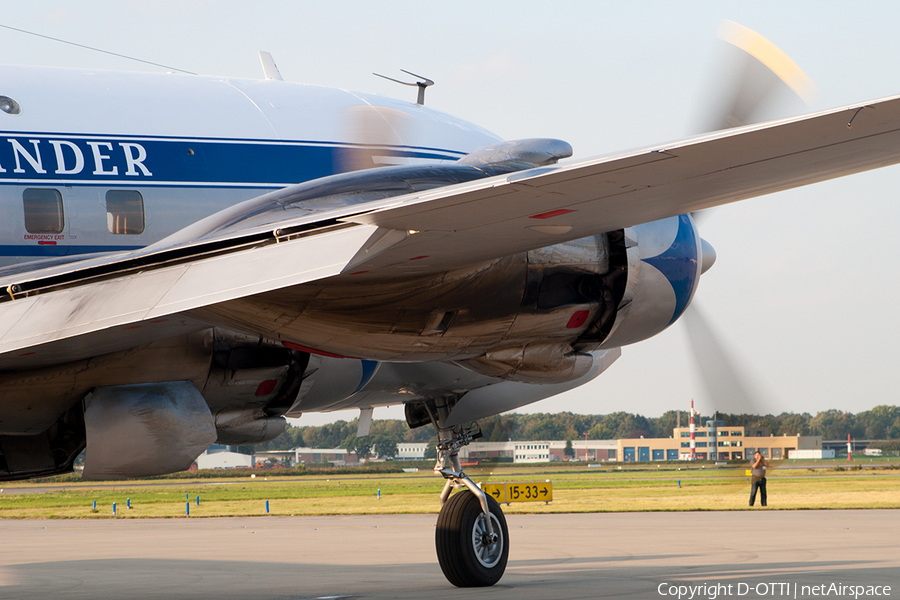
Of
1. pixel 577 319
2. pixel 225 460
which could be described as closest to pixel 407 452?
pixel 225 460

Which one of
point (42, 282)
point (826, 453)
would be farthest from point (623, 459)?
point (42, 282)

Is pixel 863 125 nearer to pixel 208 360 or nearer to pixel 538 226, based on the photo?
pixel 538 226

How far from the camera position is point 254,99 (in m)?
8.71

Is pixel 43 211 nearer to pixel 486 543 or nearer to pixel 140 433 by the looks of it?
pixel 140 433

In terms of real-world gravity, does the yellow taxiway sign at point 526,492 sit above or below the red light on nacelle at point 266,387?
below

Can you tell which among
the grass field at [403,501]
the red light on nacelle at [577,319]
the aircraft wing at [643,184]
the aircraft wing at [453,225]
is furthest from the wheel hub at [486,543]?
the grass field at [403,501]

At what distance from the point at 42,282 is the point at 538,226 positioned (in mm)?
3183

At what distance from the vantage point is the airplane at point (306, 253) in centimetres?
457

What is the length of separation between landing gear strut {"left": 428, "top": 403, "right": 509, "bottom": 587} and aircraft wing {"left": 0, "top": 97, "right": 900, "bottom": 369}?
497 centimetres

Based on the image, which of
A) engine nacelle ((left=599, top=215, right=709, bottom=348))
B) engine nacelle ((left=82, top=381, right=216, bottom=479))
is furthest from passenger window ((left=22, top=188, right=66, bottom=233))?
engine nacelle ((left=599, top=215, right=709, bottom=348))

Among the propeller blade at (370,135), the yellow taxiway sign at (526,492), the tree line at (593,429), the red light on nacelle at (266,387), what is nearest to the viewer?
the red light on nacelle at (266,387)

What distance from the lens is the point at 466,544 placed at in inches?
390

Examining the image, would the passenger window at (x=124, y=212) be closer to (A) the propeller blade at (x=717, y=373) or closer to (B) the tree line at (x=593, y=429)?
(A) the propeller blade at (x=717, y=373)

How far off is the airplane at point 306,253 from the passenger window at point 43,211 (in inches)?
0.6
